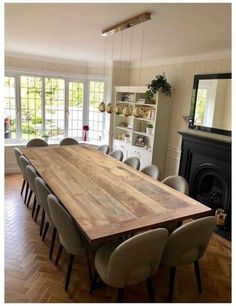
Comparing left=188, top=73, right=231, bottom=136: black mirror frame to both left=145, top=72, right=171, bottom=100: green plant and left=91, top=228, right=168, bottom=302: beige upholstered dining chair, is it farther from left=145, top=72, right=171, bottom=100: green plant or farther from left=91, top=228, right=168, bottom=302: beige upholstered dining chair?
left=91, top=228, right=168, bottom=302: beige upholstered dining chair

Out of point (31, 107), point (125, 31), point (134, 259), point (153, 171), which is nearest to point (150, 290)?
point (134, 259)

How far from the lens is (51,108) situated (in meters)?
5.88

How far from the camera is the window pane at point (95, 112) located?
614 centimetres

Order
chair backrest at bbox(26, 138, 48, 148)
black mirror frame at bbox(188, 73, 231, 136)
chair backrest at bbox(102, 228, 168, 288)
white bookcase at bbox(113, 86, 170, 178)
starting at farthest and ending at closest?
chair backrest at bbox(26, 138, 48, 148)
white bookcase at bbox(113, 86, 170, 178)
black mirror frame at bbox(188, 73, 231, 136)
chair backrest at bbox(102, 228, 168, 288)

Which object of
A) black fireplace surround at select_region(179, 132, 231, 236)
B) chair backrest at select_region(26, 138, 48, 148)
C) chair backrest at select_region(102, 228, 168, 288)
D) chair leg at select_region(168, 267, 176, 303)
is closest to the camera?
chair backrest at select_region(102, 228, 168, 288)

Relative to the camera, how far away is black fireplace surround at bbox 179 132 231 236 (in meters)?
3.34

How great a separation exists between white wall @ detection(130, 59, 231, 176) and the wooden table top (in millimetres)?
1462

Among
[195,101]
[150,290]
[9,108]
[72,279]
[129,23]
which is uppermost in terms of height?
[129,23]

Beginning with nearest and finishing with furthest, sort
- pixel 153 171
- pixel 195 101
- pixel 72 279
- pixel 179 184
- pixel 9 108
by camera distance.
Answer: pixel 72 279
pixel 179 184
pixel 153 171
pixel 195 101
pixel 9 108

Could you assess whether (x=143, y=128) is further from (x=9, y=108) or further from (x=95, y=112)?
(x=9, y=108)

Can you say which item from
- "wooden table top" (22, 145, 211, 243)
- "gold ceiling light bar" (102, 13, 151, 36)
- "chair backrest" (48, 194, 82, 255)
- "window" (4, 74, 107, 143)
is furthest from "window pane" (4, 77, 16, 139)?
"chair backrest" (48, 194, 82, 255)

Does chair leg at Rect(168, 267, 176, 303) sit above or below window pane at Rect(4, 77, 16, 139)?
below

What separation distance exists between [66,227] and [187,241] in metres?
0.99

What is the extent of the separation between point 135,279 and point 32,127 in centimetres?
475
